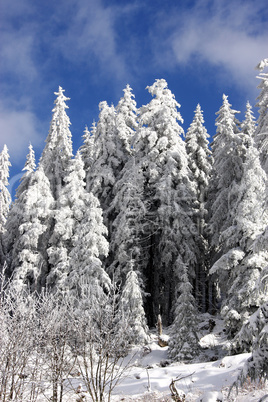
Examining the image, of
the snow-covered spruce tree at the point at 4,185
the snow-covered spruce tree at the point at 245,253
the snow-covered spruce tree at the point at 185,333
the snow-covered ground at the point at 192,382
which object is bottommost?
the snow-covered ground at the point at 192,382

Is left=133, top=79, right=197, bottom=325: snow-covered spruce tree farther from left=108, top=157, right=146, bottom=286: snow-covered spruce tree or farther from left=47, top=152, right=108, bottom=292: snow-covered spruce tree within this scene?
left=47, top=152, right=108, bottom=292: snow-covered spruce tree

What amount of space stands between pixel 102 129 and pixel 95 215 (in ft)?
32.5

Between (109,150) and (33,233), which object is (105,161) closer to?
(109,150)

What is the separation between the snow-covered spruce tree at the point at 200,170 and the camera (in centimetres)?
2937

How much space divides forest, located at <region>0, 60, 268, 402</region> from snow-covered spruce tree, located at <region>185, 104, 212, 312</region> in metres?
0.11

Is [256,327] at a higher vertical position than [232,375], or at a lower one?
higher

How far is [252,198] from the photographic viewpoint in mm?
18078

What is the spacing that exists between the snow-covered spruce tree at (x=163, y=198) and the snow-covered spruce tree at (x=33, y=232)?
7.83 m

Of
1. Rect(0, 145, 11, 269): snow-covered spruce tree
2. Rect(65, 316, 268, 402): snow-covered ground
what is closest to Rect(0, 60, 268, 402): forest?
Rect(65, 316, 268, 402): snow-covered ground

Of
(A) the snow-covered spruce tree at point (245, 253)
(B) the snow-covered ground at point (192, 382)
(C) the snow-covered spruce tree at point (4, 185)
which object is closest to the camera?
(B) the snow-covered ground at point (192, 382)

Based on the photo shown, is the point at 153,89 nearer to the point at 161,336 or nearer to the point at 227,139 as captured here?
the point at 227,139

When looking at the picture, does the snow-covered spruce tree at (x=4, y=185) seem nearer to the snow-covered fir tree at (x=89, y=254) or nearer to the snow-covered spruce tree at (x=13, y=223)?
the snow-covered spruce tree at (x=13, y=223)

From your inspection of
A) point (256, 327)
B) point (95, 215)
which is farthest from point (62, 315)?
point (95, 215)

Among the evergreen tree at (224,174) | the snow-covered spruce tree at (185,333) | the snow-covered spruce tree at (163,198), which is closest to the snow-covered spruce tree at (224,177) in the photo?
the evergreen tree at (224,174)
